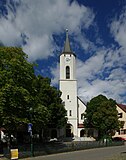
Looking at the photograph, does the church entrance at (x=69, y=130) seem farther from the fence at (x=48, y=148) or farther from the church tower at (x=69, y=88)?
the fence at (x=48, y=148)

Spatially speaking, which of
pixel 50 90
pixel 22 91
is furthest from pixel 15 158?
pixel 50 90

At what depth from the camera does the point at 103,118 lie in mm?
58719

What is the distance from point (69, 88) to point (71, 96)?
1.93 meters

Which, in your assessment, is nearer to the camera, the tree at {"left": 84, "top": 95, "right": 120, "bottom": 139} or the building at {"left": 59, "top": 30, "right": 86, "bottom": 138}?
the tree at {"left": 84, "top": 95, "right": 120, "bottom": 139}

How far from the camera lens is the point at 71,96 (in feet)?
234

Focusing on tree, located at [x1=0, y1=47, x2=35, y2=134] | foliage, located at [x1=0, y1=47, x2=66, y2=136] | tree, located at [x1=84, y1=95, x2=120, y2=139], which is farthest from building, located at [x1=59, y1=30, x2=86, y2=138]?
tree, located at [x1=0, y1=47, x2=35, y2=134]

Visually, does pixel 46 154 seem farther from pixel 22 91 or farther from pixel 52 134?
pixel 52 134

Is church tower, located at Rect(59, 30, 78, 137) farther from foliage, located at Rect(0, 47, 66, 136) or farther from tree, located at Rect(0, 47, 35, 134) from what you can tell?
tree, located at Rect(0, 47, 35, 134)

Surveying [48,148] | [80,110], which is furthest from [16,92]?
[80,110]

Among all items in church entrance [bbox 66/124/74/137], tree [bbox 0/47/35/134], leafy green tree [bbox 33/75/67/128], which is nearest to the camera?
tree [bbox 0/47/35/134]

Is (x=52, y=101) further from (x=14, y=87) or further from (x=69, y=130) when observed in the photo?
(x=14, y=87)

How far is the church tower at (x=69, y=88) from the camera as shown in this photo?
69.9 m

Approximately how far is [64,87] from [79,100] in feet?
19.4

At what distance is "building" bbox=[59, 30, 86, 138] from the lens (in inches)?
2753
